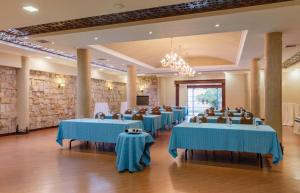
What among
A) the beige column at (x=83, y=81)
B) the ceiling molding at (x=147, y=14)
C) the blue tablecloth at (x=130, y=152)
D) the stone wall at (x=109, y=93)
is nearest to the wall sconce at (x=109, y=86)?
the stone wall at (x=109, y=93)

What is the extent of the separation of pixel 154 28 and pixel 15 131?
7796 millimetres

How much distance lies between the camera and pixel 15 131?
10.2 meters

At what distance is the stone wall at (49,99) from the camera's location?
11.1 m

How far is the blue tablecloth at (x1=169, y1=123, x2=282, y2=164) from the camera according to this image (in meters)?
4.68

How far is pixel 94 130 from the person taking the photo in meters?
6.33

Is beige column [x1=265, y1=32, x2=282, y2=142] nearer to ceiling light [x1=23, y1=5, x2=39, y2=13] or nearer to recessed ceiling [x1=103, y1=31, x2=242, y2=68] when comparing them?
recessed ceiling [x1=103, y1=31, x2=242, y2=68]

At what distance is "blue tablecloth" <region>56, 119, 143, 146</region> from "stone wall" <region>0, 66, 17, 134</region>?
4.41m

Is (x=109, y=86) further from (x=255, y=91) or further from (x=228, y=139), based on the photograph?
(x=228, y=139)

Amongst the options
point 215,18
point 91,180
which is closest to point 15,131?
point 91,180

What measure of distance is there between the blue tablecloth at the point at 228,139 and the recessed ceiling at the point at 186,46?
4.78 metres

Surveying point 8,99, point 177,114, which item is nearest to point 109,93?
point 177,114

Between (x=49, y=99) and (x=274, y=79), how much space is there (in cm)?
1012

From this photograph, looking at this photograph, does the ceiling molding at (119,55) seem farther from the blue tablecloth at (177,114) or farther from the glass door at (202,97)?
the glass door at (202,97)

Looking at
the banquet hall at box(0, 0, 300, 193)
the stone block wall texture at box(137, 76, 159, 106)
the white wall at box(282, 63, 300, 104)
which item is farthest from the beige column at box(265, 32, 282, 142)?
the stone block wall texture at box(137, 76, 159, 106)
